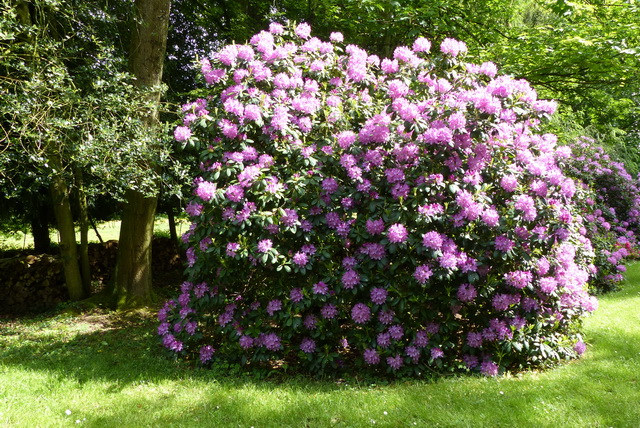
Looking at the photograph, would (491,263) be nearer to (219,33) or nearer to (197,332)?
(197,332)

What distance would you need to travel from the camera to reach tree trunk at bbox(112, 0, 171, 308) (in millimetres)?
6172

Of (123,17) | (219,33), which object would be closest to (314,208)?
(123,17)

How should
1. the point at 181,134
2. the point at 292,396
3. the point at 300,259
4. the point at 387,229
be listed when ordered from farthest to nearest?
the point at 181,134
the point at 300,259
the point at 387,229
the point at 292,396

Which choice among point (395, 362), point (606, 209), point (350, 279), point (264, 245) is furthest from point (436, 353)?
point (606, 209)

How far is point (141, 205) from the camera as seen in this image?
6.79m

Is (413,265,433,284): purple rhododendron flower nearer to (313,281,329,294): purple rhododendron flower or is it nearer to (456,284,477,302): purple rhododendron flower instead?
(456,284,477,302): purple rhododendron flower

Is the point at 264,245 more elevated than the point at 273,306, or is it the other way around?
the point at 264,245

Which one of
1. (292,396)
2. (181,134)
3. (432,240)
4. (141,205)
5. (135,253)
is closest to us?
(292,396)

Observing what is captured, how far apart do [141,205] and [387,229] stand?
430 cm

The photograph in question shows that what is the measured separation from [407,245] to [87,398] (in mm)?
2946

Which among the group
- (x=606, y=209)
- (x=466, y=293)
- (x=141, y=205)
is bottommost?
(x=466, y=293)

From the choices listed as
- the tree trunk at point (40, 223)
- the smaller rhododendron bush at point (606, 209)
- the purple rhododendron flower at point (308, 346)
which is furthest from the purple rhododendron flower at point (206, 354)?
the smaller rhododendron bush at point (606, 209)

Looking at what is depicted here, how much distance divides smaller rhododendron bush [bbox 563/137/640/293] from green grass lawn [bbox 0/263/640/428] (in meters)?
3.14

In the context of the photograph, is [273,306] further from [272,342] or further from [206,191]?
[206,191]
